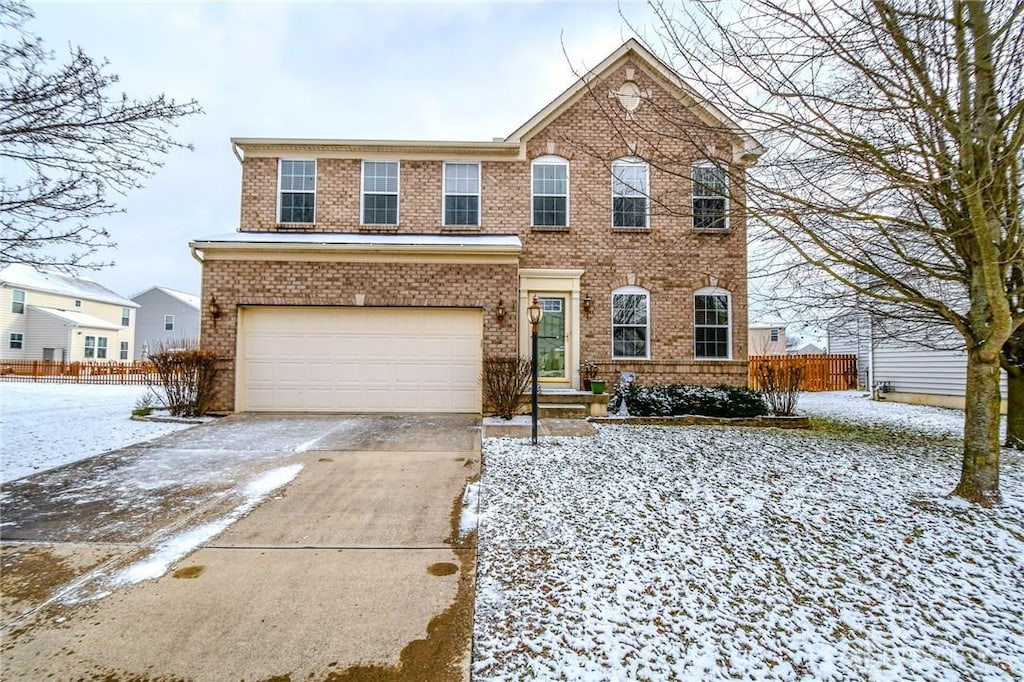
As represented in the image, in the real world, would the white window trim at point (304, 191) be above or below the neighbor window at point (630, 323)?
above

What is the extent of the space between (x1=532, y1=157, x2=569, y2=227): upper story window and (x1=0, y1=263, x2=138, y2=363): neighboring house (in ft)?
77.5

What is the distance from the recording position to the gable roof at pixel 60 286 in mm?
23875

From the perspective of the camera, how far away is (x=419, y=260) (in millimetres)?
9664

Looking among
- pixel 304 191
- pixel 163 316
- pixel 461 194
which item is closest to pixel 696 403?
pixel 461 194

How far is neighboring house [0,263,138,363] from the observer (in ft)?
76.5

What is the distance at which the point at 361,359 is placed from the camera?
31.9ft

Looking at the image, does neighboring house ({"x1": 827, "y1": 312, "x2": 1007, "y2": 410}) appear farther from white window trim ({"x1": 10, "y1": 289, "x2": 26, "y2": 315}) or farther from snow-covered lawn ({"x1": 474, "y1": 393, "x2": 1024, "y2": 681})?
white window trim ({"x1": 10, "y1": 289, "x2": 26, "y2": 315})

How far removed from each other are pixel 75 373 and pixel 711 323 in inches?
901

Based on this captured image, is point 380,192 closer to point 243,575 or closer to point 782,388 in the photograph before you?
point 243,575

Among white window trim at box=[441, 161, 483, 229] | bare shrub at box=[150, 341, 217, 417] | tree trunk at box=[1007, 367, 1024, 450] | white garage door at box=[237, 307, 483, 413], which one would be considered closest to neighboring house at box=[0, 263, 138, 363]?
bare shrub at box=[150, 341, 217, 417]

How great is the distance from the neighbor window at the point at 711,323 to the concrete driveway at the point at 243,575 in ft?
23.5

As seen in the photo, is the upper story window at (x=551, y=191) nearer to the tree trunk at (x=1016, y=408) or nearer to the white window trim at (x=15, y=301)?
the tree trunk at (x=1016, y=408)

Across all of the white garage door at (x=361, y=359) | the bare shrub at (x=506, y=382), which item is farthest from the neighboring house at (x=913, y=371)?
the white garage door at (x=361, y=359)

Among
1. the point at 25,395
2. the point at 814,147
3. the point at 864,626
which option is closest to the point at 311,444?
the point at 864,626
